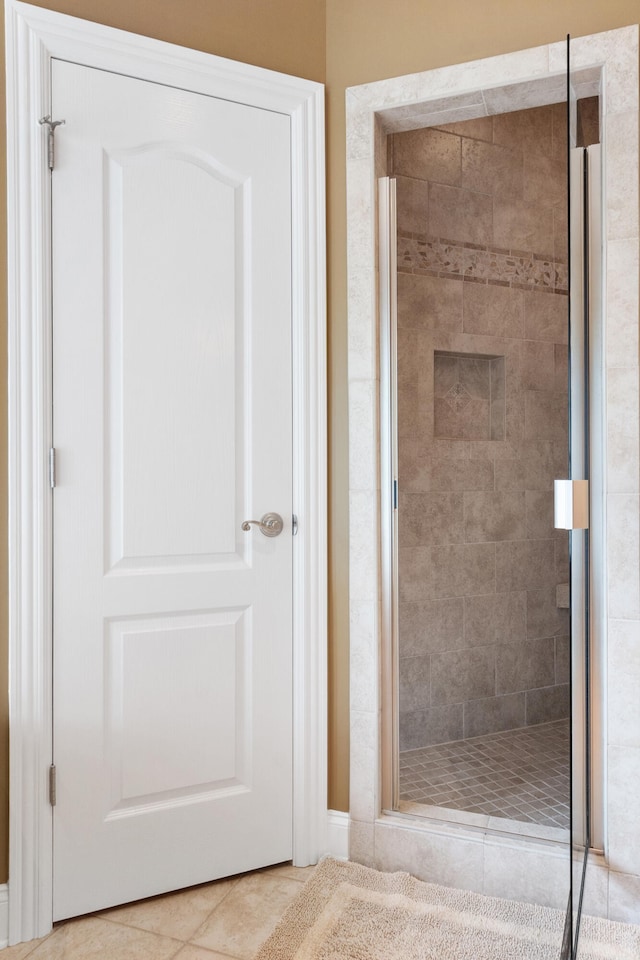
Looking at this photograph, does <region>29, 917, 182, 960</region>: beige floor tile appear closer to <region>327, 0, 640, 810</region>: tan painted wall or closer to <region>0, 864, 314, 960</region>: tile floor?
<region>0, 864, 314, 960</region>: tile floor

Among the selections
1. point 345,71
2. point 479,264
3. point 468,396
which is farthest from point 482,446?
point 345,71

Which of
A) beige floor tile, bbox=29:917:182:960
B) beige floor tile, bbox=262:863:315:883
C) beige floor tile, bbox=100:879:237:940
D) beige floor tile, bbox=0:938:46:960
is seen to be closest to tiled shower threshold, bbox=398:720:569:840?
beige floor tile, bbox=262:863:315:883

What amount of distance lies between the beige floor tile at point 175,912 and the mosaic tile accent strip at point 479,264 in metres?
2.22

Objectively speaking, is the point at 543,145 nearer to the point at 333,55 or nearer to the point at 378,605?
the point at 333,55

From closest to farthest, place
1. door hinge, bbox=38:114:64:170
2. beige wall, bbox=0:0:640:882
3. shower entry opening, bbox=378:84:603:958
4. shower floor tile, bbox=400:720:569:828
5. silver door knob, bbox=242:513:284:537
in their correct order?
1. door hinge, bbox=38:114:64:170
2. beige wall, bbox=0:0:640:882
3. silver door knob, bbox=242:513:284:537
4. shower floor tile, bbox=400:720:569:828
5. shower entry opening, bbox=378:84:603:958

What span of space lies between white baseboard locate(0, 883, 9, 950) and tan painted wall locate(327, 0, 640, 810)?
2.86ft

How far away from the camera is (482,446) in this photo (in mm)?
3121

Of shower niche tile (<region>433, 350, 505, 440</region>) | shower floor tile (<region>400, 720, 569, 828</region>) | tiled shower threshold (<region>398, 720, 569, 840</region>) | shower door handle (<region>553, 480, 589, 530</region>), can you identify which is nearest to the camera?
shower door handle (<region>553, 480, 589, 530</region>)

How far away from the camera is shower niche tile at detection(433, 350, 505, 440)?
10.1 ft

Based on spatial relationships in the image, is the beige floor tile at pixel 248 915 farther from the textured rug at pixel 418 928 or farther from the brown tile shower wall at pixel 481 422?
the brown tile shower wall at pixel 481 422

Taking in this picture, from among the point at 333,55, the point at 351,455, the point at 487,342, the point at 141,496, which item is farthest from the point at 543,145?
the point at 141,496

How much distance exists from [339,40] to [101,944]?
2.45 m

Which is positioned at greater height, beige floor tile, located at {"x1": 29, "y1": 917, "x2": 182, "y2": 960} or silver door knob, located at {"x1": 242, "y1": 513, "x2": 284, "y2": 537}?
silver door knob, located at {"x1": 242, "y1": 513, "x2": 284, "y2": 537}

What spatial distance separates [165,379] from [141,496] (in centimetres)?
31
